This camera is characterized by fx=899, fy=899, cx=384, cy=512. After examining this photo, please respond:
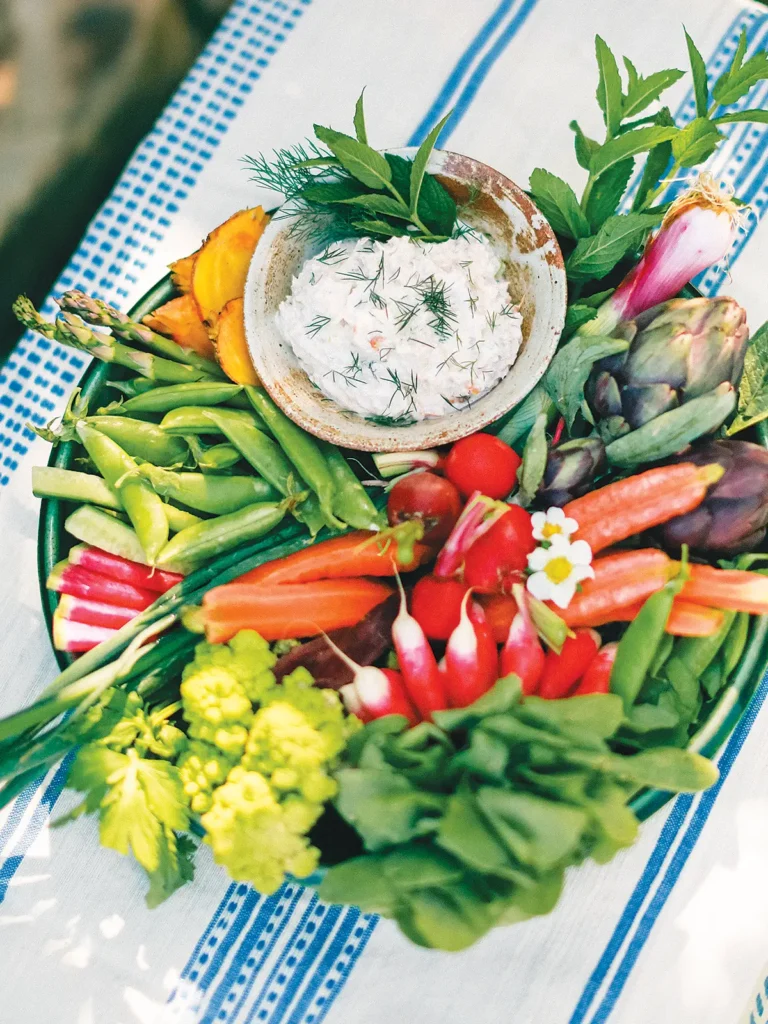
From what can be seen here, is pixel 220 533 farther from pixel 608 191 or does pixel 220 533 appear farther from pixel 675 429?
pixel 608 191

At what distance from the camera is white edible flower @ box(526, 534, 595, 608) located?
4.78 ft

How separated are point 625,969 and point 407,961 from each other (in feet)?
1.22

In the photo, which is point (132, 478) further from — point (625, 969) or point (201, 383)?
point (625, 969)

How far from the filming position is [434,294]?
1.50 meters

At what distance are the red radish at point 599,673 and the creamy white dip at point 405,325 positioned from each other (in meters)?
0.48

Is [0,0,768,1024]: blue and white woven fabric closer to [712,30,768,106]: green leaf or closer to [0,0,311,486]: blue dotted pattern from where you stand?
[0,0,311,486]: blue dotted pattern

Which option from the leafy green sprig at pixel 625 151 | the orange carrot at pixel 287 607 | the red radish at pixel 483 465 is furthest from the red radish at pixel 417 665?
the leafy green sprig at pixel 625 151

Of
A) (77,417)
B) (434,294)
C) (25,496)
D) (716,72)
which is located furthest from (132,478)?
(716,72)

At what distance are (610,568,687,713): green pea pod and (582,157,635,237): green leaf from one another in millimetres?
667

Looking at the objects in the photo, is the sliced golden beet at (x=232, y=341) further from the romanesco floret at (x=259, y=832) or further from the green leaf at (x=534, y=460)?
the romanesco floret at (x=259, y=832)

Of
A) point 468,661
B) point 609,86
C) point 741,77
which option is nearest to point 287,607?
point 468,661

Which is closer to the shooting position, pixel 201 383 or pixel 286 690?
pixel 286 690

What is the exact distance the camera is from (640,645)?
137 centimetres

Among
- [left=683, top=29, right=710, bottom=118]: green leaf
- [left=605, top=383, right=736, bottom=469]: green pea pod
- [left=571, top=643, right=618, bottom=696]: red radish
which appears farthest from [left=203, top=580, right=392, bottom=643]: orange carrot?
[left=683, top=29, right=710, bottom=118]: green leaf
